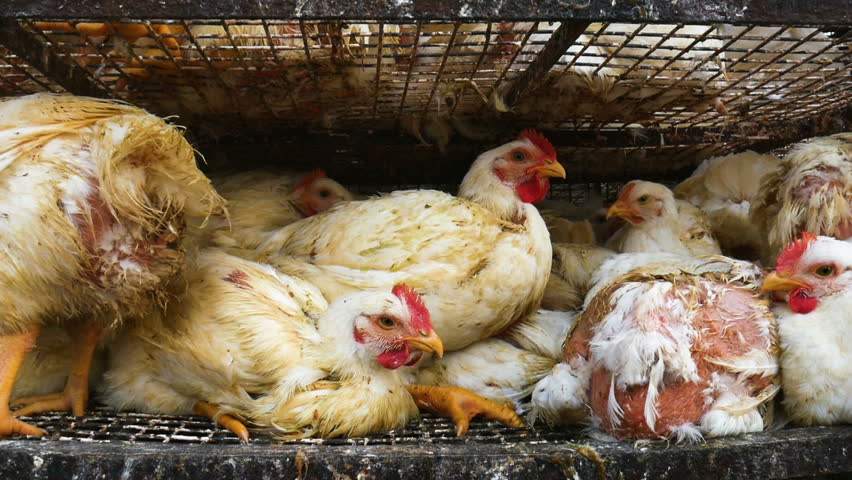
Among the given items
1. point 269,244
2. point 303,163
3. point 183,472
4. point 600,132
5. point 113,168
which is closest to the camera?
point 183,472

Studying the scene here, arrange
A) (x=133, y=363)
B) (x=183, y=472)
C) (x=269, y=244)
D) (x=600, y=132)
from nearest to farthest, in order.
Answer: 1. (x=183, y=472)
2. (x=133, y=363)
3. (x=269, y=244)
4. (x=600, y=132)

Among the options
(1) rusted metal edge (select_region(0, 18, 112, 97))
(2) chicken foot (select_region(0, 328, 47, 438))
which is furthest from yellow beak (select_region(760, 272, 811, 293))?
(1) rusted metal edge (select_region(0, 18, 112, 97))

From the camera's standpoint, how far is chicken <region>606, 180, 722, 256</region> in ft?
9.50

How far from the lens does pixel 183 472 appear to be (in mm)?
1412

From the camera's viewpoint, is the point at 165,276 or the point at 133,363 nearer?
the point at 165,276

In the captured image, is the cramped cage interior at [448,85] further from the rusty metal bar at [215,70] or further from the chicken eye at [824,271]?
the chicken eye at [824,271]

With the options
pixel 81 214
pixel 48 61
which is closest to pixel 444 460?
pixel 81 214

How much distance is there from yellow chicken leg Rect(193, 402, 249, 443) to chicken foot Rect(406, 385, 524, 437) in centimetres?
60

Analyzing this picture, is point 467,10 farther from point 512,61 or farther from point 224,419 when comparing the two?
point 224,419

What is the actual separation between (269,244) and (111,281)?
982 mm

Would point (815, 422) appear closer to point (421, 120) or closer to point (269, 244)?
point (421, 120)

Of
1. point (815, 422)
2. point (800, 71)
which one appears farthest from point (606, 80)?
point (815, 422)

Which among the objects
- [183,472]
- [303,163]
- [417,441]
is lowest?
[417,441]

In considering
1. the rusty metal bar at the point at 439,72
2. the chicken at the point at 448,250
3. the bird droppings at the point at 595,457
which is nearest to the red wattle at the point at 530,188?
the chicken at the point at 448,250
